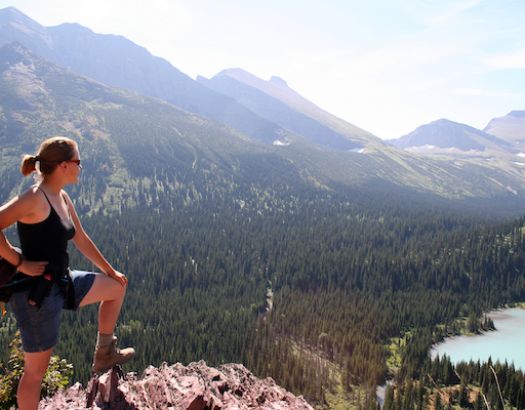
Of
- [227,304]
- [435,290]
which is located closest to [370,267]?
[435,290]

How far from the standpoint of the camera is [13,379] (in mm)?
9773

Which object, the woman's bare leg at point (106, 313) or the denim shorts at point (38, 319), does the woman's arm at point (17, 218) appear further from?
the woman's bare leg at point (106, 313)

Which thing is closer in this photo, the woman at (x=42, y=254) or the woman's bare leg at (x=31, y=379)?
the woman at (x=42, y=254)

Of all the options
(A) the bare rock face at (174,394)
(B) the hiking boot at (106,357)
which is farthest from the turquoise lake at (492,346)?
(B) the hiking boot at (106,357)

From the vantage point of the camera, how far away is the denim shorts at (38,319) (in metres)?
7.30

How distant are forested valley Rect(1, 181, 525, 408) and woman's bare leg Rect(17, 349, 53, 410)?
58321mm

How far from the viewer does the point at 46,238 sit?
7352 millimetres

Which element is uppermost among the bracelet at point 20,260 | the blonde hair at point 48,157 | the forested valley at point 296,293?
the blonde hair at point 48,157

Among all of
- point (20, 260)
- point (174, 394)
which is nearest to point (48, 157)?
point (20, 260)

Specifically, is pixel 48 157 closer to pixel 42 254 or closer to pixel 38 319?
pixel 42 254

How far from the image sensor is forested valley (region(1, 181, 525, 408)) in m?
76.9

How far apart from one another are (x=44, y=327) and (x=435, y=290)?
142m

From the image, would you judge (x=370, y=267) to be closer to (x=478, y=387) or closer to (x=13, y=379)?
(x=478, y=387)

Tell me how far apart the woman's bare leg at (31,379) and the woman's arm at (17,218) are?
66.5 inches
